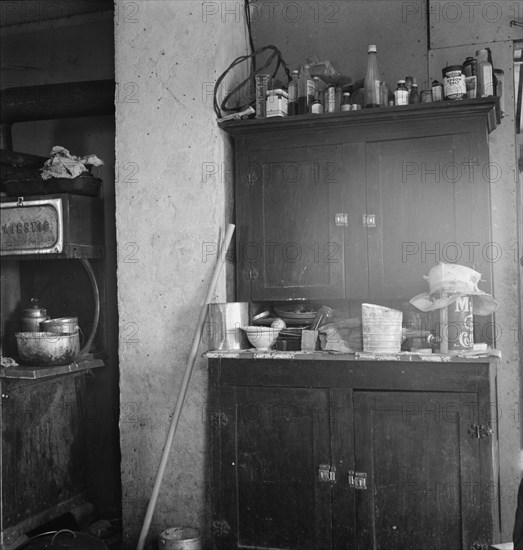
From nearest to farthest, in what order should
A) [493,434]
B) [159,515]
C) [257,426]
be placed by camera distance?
[493,434], [257,426], [159,515]

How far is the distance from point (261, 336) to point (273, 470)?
0.63 meters

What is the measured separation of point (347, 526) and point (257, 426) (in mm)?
602

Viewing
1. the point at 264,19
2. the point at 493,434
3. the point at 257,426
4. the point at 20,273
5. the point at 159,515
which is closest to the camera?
the point at 493,434

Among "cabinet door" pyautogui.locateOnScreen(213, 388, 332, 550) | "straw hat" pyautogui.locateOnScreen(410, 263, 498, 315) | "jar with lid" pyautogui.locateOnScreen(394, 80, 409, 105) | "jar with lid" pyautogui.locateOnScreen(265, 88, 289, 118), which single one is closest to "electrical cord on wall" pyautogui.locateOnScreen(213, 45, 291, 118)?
"jar with lid" pyautogui.locateOnScreen(265, 88, 289, 118)

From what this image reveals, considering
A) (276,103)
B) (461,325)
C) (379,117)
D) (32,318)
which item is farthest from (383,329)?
(32,318)

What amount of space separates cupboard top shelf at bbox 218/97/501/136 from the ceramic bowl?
102cm

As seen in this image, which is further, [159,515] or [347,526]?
[159,515]

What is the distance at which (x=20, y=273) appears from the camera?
13.4ft

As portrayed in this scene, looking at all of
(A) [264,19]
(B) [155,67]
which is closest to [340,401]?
(B) [155,67]

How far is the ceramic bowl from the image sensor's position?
3.13 m

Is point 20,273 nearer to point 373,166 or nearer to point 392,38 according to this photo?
point 373,166

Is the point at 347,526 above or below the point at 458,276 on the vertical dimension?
below

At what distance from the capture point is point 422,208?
3088 mm

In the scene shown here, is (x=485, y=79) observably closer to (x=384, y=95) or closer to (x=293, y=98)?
(x=384, y=95)
